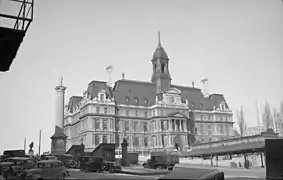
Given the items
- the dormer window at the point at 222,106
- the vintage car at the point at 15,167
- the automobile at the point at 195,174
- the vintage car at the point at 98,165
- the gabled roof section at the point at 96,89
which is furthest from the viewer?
the dormer window at the point at 222,106

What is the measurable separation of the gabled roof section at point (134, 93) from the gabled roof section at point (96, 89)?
309 cm

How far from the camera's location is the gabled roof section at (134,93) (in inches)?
3457

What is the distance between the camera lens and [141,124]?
286ft

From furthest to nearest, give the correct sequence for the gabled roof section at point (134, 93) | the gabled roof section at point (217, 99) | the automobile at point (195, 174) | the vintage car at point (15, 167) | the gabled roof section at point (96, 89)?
the gabled roof section at point (217, 99) → the gabled roof section at point (134, 93) → the gabled roof section at point (96, 89) → the vintage car at point (15, 167) → the automobile at point (195, 174)

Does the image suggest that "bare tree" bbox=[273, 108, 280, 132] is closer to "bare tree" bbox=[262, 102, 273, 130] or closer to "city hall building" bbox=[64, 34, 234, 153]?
"bare tree" bbox=[262, 102, 273, 130]

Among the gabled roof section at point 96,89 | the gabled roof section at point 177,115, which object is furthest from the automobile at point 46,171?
the gabled roof section at point 177,115

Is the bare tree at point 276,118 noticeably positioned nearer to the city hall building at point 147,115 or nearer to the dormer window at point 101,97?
the city hall building at point 147,115

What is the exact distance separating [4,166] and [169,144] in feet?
207

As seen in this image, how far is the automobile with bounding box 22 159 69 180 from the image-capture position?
16.4 m

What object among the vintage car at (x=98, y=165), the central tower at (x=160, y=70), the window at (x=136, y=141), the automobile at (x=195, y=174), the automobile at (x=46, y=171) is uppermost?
the central tower at (x=160, y=70)

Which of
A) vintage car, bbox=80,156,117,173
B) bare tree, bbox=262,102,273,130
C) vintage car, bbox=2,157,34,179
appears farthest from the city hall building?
vintage car, bbox=2,157,34,179

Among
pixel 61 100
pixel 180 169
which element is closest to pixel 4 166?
pixel 180 169

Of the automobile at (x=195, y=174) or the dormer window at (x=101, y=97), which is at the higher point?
the dormer window at (x=101, y=97)

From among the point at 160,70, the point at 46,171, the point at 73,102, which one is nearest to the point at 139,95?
the point at 160,70
